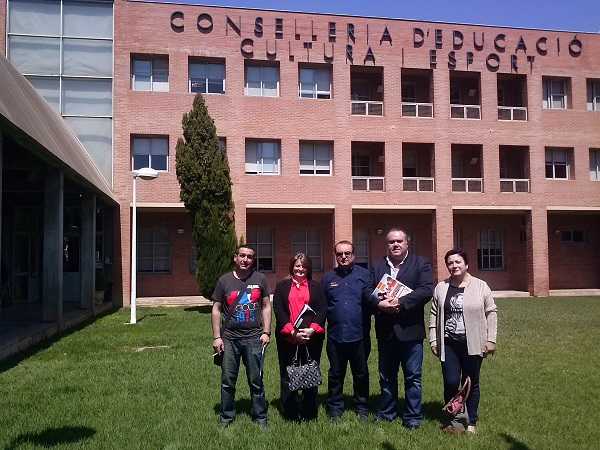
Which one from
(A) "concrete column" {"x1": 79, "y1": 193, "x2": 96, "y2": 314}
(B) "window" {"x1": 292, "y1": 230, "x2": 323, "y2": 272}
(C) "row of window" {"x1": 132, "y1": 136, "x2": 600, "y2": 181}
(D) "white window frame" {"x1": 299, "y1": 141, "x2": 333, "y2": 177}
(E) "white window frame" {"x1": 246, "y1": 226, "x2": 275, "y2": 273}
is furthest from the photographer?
(B) "window" {"x1": 292, "y1": 230, "x2": 323, "y2": 272}

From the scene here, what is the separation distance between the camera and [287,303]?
5.37 m

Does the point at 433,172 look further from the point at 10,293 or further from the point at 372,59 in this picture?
the point at 10,293

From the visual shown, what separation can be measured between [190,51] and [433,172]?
10227 mm

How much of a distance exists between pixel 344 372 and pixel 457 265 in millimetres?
1499

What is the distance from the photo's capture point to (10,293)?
54.6ft

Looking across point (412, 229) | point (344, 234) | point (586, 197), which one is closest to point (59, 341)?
point (344, 234)

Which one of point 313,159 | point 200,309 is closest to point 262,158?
point 313,159

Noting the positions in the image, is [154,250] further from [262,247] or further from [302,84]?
[302,84]

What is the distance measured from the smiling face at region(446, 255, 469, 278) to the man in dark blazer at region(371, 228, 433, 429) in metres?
0.24

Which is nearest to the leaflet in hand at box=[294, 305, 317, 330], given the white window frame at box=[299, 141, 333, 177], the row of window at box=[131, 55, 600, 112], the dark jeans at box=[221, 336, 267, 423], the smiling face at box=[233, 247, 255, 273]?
the dark jeans at box=[221, 336, 267, 423]

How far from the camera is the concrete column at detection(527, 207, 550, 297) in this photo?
2238 centimetres

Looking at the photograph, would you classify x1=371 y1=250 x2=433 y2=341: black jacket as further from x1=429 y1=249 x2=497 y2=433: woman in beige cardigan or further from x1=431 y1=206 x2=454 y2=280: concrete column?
x1=431 y1=206 x2=454 y2=280: concrete column

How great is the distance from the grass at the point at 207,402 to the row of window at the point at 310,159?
10.3 metres

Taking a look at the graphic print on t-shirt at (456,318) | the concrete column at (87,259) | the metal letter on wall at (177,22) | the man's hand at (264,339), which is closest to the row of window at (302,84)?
the metal letter on wall at (177,22)
